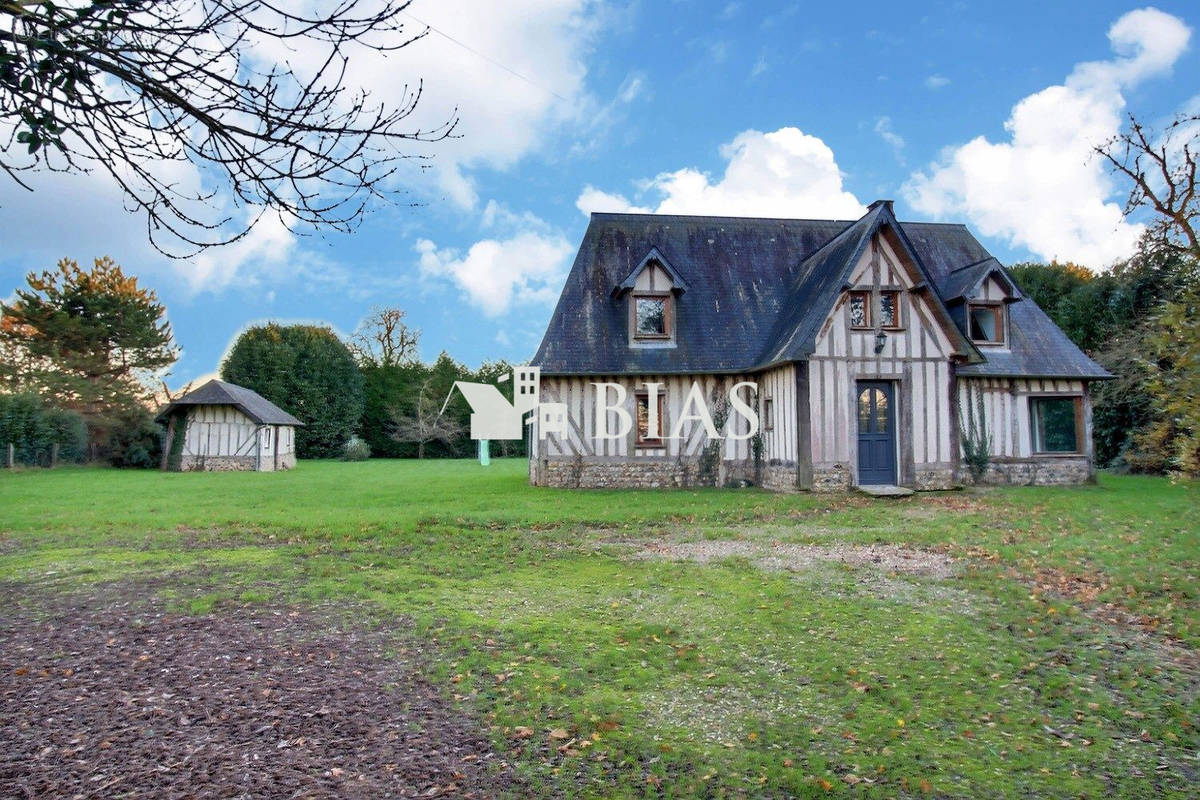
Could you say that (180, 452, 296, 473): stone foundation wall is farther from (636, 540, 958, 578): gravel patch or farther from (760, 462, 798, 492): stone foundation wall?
(636, 540, 958, 578): gravel patch

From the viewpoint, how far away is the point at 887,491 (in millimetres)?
15617

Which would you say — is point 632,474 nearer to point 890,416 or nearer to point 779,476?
point 779,476

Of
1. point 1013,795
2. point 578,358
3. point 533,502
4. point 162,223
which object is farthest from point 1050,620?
point 578,358

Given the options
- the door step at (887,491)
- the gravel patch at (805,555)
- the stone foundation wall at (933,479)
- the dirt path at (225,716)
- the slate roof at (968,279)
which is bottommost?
the dirt path at (225,716)

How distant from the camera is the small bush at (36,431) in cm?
2677

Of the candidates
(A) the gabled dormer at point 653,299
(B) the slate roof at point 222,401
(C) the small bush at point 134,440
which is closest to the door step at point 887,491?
(A) the gabled dormer at point 653,299

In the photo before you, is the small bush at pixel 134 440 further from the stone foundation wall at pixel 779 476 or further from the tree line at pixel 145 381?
the stone foundation wall at pixel 779 476

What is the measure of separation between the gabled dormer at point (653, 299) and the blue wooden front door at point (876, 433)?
4.77 meters

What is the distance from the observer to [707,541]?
1014 cm

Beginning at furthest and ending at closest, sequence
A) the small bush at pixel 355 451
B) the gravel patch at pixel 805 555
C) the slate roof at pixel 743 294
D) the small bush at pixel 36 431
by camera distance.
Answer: the small bush at pixel 355 451 → the small bush at pixel 36 431 → the slate roof at pixel 743 294 → the gravel patch at pixel 805 555

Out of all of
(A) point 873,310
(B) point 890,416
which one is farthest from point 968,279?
(B) point 890,416

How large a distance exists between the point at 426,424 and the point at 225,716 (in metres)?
35.3

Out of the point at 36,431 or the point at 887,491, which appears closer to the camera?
the point at 887,491

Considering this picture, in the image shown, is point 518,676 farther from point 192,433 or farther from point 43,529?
point 192,433
